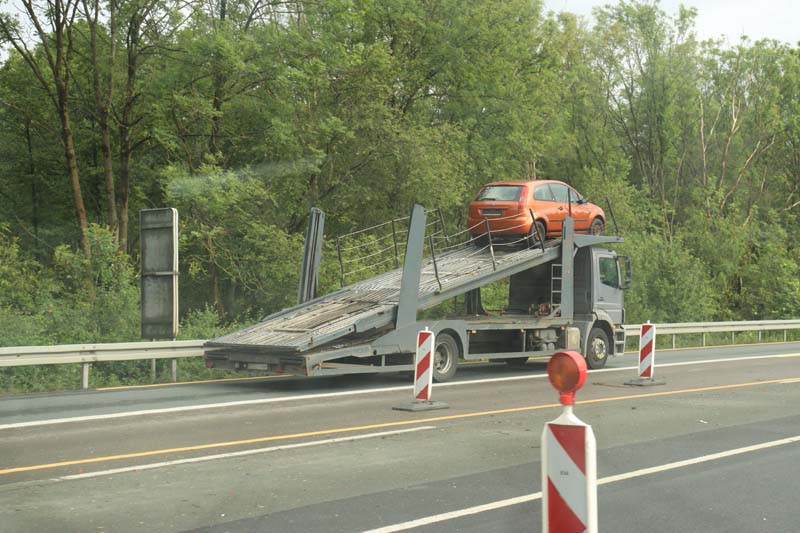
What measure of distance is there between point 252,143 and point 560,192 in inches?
427

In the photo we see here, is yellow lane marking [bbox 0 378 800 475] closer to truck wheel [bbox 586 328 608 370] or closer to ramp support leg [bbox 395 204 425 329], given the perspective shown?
ramp support leg [bbox 395 204 425 329]

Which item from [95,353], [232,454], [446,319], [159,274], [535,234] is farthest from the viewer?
[535,234]

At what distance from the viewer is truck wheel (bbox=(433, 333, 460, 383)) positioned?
50.4 ft

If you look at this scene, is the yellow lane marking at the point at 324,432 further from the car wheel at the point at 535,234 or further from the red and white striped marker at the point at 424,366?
the car wheel at the point at 535,234

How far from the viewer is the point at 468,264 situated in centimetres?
1705

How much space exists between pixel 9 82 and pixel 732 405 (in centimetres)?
2482

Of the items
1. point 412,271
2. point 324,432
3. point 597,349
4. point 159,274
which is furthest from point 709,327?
point 324,432

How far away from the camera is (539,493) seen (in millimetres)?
7070

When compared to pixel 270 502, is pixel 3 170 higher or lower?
higher

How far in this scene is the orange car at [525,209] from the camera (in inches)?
723

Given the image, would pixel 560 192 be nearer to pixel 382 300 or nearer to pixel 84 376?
pixel 382 300

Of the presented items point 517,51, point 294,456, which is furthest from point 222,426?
point 517,51

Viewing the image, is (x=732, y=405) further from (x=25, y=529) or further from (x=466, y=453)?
(x=25, y=529)

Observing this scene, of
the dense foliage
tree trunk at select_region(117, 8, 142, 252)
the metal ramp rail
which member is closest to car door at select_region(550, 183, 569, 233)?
the metal ramp rail
